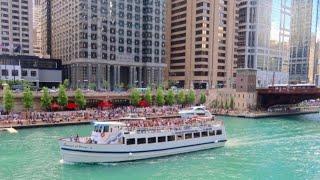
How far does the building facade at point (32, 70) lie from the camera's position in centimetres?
13588

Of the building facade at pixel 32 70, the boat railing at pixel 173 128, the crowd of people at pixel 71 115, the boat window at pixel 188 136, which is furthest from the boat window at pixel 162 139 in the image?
the building facade at pixel 32 70

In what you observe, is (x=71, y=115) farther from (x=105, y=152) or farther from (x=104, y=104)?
(x=105, y=152)

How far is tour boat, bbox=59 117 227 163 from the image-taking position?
4753 centimetres

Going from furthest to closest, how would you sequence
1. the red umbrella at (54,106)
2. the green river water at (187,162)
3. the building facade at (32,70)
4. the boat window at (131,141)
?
the building facade at (32,70), the red umbrella at (54,106), the boat window at (131,141), the green river water at (187,162)

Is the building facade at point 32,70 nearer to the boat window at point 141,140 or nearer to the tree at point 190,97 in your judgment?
the tree at point 190,97

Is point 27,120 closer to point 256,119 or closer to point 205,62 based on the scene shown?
point 256,119

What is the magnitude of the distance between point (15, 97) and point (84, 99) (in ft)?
57.5

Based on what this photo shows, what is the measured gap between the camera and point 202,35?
177250 mm

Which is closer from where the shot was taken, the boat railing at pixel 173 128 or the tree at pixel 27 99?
the boat railing at pixel 173 128

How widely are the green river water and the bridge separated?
136ft

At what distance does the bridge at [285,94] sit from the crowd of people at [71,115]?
35203mm

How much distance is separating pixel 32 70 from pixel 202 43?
80.6m

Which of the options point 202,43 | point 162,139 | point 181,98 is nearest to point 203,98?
point 181,98

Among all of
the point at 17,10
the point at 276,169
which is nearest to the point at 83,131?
the point at 276,169
